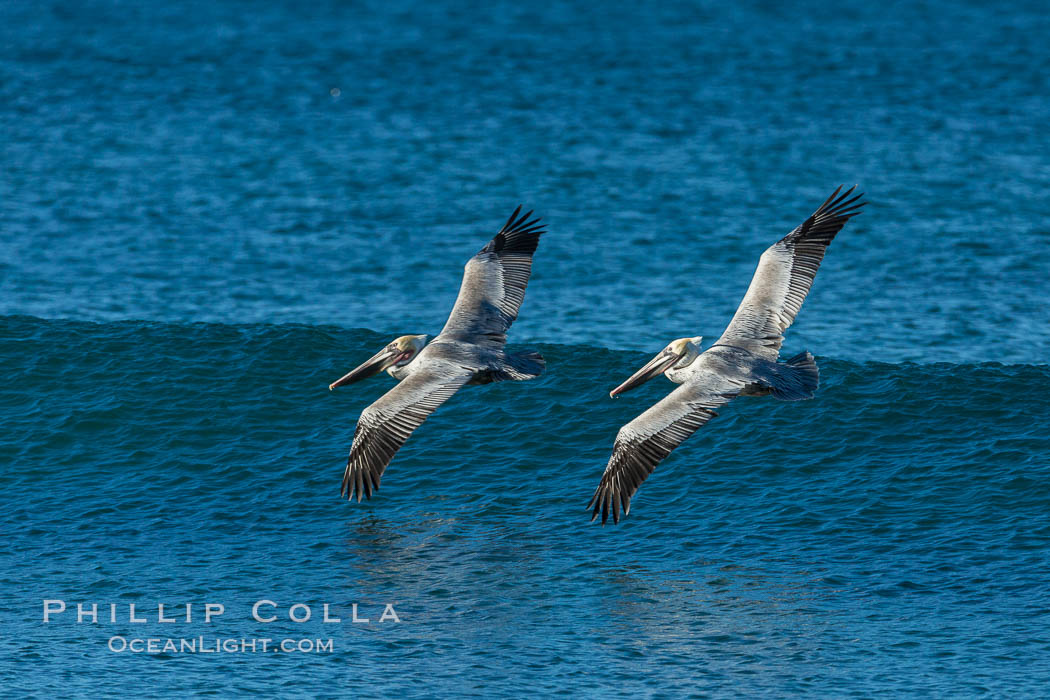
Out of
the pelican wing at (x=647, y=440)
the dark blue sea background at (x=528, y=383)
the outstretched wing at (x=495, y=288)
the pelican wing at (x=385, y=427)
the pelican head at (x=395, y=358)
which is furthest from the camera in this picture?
the outstretched wing at (x=495, y=288)

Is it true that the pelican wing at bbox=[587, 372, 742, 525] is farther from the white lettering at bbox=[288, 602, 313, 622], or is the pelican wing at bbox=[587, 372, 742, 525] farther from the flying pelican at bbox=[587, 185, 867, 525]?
the white lettering at bbox=[288, 602, 313, 622]

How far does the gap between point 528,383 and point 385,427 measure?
33.4 feet

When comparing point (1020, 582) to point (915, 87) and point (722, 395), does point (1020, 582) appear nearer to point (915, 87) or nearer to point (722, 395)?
point (722, 395)

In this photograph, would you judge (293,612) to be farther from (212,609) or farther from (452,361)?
(452,361)

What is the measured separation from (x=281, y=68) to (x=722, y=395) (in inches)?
1671

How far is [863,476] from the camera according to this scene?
1036 inches

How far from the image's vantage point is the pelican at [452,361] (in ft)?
66.6

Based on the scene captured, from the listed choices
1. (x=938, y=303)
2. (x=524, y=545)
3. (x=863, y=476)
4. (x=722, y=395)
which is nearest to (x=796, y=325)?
(x=938, y=303)

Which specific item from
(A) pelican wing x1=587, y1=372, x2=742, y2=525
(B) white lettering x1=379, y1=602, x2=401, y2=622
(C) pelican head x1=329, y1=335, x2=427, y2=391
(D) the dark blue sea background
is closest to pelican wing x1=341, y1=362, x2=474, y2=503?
(C) pelican head x1=329, y1=335, x2=427, y2=391

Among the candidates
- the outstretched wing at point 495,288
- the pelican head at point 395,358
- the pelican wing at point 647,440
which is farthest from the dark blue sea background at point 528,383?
the outstretched wing at point 495,288

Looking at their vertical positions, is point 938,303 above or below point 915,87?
below

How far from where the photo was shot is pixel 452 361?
2131 centimetres

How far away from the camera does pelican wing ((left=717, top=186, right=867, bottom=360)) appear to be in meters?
21.5

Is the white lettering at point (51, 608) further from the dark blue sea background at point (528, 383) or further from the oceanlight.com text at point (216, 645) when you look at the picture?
the oceanlight.com text at point (216, 645)
